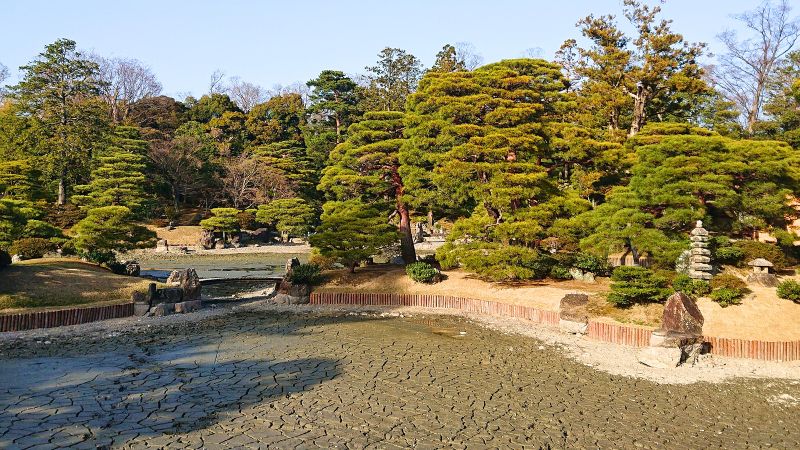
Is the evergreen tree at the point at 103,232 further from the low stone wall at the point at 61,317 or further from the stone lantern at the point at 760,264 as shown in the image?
the stone lantern at the point at 760,264

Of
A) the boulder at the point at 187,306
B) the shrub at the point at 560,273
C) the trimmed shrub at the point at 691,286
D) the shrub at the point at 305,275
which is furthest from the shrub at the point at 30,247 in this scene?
the trimmed shrub at the point at 691,286

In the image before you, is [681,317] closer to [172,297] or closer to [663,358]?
Result: [663,358]

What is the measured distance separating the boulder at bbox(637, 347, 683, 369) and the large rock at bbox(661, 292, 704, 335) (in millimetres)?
662

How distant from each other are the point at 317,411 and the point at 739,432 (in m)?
7.03

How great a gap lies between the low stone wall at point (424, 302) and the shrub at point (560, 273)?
3957mm

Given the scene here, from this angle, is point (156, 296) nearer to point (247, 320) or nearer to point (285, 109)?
point (247, 320)

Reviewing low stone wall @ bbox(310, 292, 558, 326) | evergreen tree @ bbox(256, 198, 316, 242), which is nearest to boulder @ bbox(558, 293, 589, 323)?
low stone wall @ bbox(310, 292, 558, 326)

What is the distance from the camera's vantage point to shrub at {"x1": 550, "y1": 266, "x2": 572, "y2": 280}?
20344 mm

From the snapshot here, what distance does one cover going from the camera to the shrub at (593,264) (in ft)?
66.3

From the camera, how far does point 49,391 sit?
9664 millimetres

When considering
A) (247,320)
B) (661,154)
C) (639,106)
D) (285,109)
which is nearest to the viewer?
(247,320)

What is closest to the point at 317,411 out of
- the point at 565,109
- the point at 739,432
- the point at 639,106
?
the point at 739,432

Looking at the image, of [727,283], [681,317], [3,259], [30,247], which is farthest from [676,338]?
[30,247]

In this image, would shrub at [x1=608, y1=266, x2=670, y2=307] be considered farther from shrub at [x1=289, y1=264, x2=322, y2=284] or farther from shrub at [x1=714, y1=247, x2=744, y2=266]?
shrub at [x1=289, y1=264, x2=322, y2=284]
